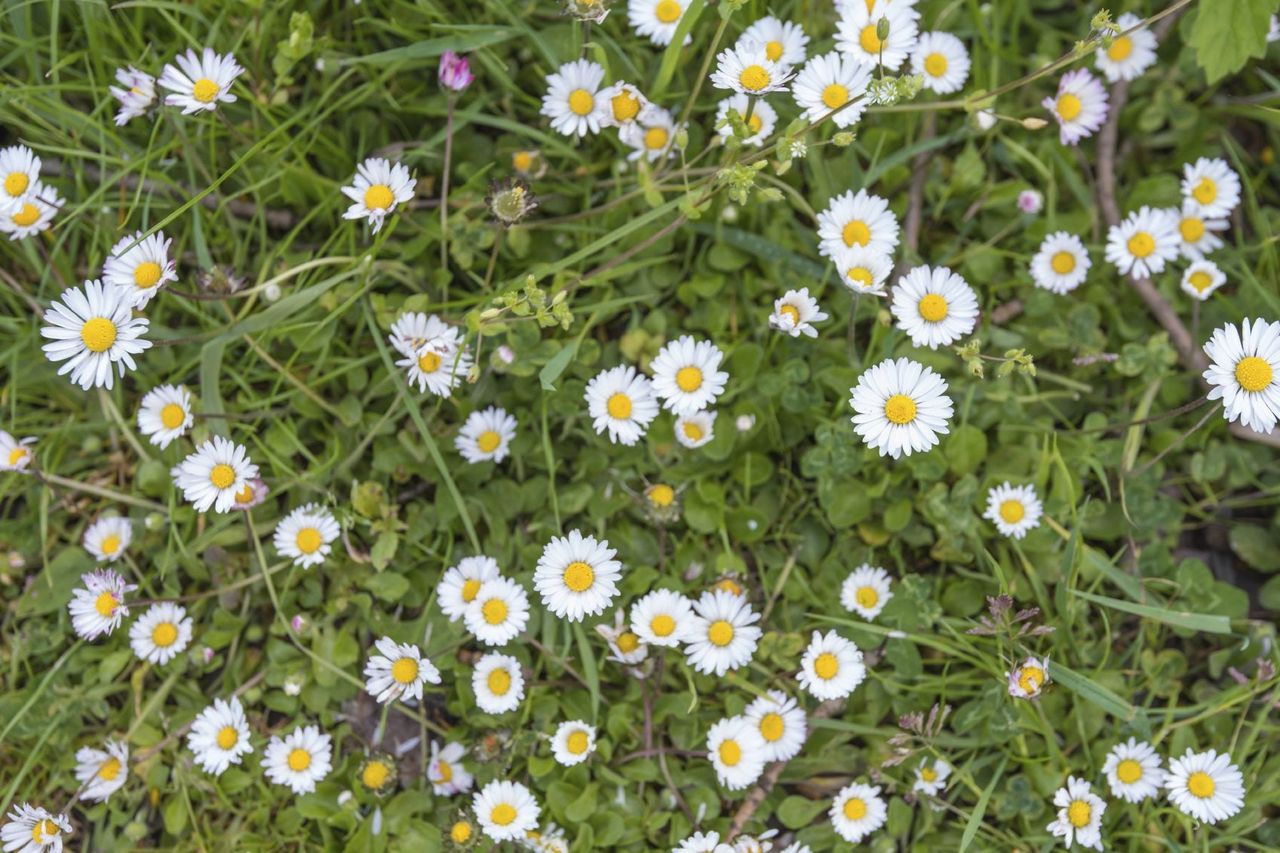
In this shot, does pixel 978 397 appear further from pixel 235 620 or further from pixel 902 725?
pixel 235 620

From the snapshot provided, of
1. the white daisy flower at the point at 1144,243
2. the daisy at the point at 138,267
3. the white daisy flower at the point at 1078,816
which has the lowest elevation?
the white daisy flower at the point at 1078,816

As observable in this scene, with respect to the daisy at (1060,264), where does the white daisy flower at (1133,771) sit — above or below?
below

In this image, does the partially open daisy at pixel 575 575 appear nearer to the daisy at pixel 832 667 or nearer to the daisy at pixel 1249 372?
the daisy at pixel 832 667

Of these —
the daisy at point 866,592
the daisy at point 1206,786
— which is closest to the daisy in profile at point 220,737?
the daisy at point 866,592

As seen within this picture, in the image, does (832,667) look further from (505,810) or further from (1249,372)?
(1249,372)

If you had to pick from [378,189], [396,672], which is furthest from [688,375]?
[396,672]

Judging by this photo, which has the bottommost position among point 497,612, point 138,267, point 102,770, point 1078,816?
point 1078,816

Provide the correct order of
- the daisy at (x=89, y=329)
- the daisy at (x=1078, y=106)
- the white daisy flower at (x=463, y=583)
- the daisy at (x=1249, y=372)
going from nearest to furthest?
1. the daisy at (x=1249, y=372)
2. the daisy at (x=89, y=329)
3. the white daisy flower at (x=463, y=583)
4. the daisy at (x=1078, y=106)

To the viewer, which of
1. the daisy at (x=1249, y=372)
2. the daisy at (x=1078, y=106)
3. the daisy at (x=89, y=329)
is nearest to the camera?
the daisy at (x=1249, y=372)

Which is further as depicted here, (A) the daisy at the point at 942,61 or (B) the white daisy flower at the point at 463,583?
(A) the daisy at the point at 942,61
